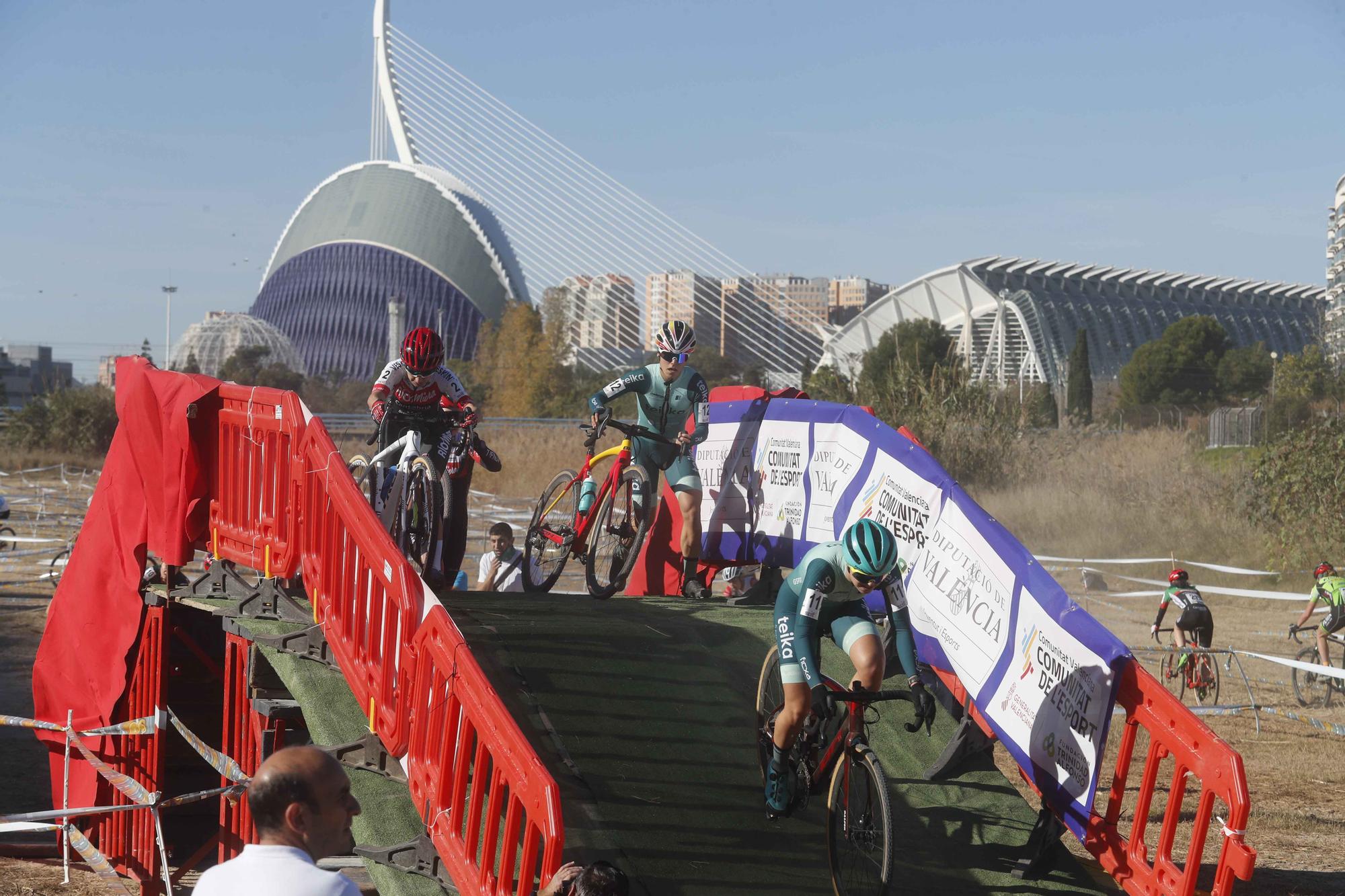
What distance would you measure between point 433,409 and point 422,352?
484 mm

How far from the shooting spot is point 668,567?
12188 mm

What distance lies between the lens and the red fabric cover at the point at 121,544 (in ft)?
29.7

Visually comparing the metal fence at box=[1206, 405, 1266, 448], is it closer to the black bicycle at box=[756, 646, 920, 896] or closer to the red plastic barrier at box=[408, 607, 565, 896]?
the black bicycle at box=[756, 646, 920, 896]

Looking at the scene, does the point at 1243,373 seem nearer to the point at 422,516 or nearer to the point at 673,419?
the point at 673,419

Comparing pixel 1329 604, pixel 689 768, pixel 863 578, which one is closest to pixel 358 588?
pixel 689 768

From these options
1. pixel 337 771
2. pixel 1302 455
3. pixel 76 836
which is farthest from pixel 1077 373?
pixel 337 771

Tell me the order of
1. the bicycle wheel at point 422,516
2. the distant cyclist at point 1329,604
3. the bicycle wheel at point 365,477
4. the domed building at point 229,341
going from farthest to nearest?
the domed building at point 229,341
the distant cyclist at point 1329,604
the bicycle wheel at point 365,477
the bicycle wheel at point 422,516

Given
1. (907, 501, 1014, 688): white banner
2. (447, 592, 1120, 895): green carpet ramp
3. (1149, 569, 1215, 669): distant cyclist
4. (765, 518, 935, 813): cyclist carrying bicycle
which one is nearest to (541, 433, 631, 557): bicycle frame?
(447, 592, 1120, 895): green carpet ramp

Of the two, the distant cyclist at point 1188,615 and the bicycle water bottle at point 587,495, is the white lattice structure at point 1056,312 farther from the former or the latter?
the bicycle water bottle at point 587,495

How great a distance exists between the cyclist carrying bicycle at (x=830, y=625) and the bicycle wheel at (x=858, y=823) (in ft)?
1.01

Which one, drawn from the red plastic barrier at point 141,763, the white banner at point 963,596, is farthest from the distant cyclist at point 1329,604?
the red plastic barrier at point 141,763

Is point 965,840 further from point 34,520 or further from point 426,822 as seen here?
point 34,520

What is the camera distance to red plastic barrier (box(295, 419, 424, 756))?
607cm

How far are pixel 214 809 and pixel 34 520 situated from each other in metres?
25.3
